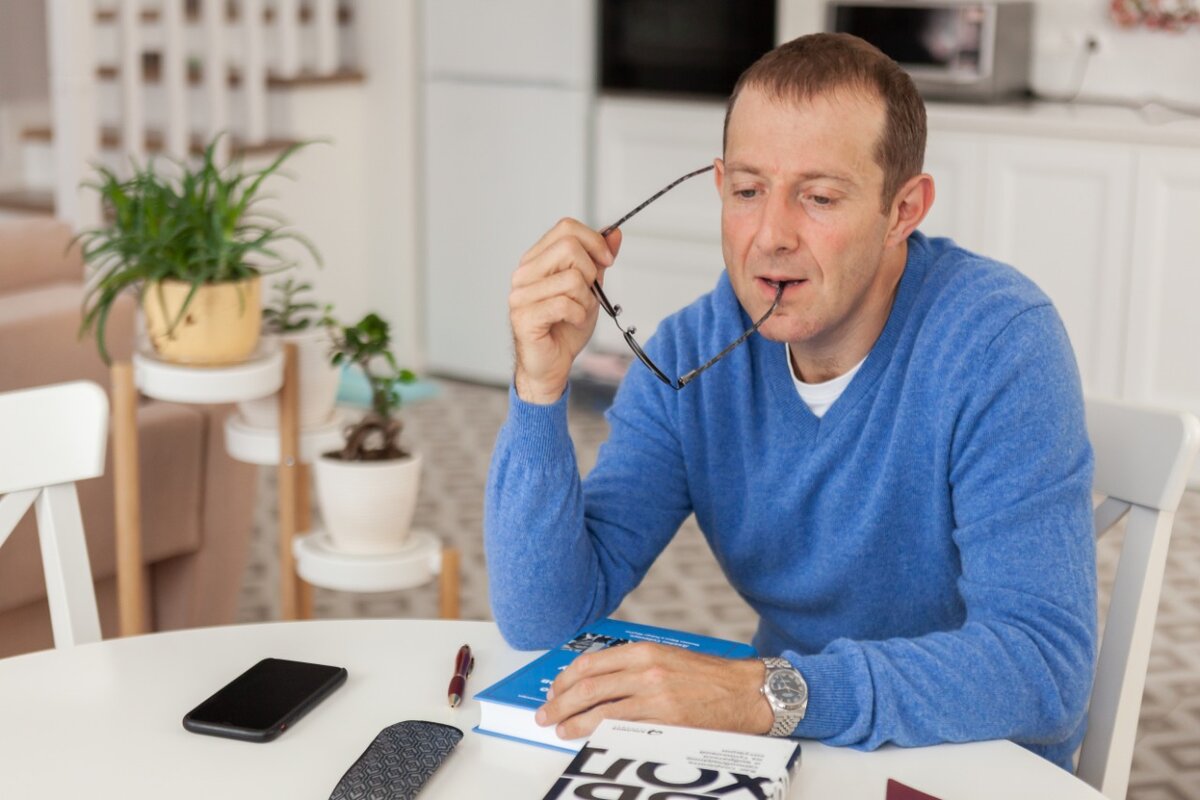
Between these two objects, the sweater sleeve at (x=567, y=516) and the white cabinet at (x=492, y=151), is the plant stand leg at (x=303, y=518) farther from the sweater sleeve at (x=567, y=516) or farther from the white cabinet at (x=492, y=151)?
the white cabinet at (x=492, y=151)

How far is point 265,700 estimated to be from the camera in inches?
47.4

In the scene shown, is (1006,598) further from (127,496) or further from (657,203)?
(657,203)

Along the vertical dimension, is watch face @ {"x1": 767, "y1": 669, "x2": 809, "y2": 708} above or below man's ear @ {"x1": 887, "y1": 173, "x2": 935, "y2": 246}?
below

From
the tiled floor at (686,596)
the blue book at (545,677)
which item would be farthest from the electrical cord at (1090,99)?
the blue book at (545,677)

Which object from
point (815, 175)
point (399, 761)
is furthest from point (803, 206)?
point (399, 761)

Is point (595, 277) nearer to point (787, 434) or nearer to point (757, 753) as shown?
point (787, 434)

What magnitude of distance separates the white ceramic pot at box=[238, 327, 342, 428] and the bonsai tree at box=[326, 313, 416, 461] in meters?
0.09

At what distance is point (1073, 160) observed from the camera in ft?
13.1

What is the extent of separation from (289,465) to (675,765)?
1490 mm

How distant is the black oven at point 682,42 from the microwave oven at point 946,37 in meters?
0.38

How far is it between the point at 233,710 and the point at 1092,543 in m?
0.75

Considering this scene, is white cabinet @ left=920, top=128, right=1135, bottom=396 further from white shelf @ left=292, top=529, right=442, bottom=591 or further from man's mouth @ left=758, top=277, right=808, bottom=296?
man's mouth @ left=758, top=277, right=808, bottom=296

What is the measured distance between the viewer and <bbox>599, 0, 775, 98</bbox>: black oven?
460 cm

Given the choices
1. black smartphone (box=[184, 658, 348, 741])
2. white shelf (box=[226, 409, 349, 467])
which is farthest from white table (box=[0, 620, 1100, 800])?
white shelf (box=[226, 409, 349, 467])
